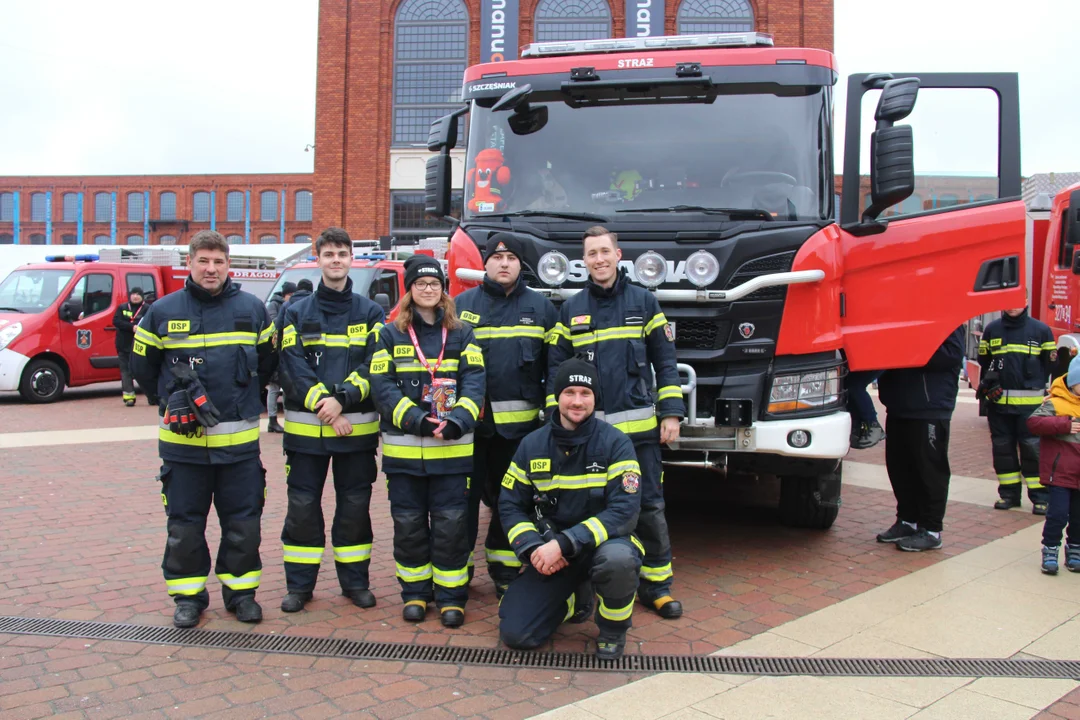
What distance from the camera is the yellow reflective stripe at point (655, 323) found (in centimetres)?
484

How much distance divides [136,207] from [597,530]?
66317 mm

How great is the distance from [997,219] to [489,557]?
363 cm

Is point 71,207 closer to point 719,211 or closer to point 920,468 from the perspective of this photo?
point 719,211

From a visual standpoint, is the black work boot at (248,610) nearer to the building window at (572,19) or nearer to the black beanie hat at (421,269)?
the black beanie hat at (421,269)

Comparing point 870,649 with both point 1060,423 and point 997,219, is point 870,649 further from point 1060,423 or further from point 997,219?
point 997,219

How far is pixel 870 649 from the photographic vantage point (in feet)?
14.1

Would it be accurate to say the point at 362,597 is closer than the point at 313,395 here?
No

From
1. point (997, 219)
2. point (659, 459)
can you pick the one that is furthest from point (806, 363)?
point (997, 219)

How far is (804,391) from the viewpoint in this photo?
522 centimetres

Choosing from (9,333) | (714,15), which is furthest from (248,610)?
(714,15)

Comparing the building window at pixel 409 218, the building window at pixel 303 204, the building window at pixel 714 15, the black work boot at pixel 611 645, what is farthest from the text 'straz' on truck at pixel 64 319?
the building window at pixel 303 204

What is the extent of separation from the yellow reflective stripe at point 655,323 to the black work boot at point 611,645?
61.8 inches

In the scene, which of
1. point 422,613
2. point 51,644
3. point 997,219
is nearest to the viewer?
point 51,644

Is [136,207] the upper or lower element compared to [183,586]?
upper
